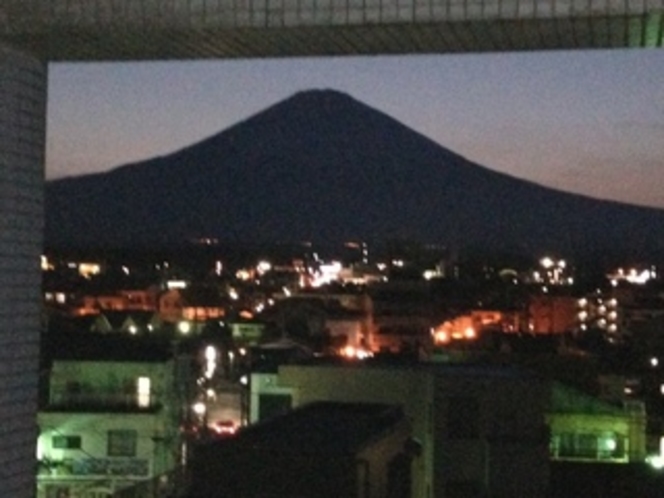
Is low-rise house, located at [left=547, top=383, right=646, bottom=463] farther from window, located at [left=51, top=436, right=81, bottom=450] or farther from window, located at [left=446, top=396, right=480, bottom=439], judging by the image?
window, located at [left=51, top=436, right=81, bottom=450]

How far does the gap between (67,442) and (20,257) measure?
11804 mm

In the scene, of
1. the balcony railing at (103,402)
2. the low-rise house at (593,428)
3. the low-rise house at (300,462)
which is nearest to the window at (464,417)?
the low-rise house at (593,428)

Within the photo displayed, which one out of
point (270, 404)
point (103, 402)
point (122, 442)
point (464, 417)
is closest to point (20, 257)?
point (464, 417)

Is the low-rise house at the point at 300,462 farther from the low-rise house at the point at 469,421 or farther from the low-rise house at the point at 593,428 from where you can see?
the low-rise house at the point at 593,428

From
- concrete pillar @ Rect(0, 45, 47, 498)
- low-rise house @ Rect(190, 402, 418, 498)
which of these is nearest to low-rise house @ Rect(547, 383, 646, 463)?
low-rise house @ Rect(190, 402, 418, 498)

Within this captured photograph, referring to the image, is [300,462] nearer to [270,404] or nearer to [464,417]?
[464,417]

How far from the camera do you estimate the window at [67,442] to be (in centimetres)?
1537

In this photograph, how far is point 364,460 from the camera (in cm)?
775

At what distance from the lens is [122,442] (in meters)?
15.7

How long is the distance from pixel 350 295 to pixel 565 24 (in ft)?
112

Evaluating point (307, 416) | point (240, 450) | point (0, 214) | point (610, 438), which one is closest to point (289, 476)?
point (240, 450)

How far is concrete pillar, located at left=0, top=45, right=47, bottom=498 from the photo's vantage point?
3953 mm

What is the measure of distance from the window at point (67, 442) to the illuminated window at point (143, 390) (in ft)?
3.28

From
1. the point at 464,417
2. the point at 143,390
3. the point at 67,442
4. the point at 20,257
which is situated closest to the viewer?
the point at 20,257
